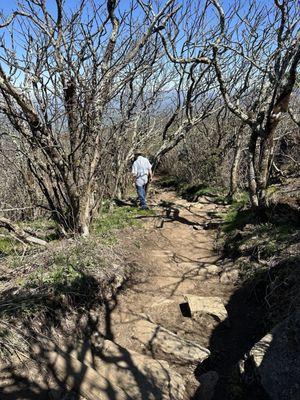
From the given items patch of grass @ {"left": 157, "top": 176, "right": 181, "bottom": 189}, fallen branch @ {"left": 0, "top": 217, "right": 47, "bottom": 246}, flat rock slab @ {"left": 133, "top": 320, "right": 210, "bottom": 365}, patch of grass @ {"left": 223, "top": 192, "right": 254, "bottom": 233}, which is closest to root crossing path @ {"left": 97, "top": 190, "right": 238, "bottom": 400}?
flat rock slab @ {"left": 133, "top": 320, "right": 210, "bottom": 365}

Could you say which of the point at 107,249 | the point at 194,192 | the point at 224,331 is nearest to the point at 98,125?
the point at 107,249

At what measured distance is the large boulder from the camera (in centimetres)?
288

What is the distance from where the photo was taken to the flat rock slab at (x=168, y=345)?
12.4ft

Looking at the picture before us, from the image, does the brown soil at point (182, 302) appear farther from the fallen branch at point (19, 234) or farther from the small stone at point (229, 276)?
the fallen branch at point (19, 234)

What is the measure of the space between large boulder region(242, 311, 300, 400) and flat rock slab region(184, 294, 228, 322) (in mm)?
1140

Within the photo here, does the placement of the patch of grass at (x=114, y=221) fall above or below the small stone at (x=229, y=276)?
above

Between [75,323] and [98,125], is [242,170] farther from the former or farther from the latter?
[75,323]

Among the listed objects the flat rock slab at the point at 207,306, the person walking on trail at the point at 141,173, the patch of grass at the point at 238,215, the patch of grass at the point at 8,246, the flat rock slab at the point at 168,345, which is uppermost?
the person walking on trail at the point at 141,173

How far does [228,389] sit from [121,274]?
245 centimetres

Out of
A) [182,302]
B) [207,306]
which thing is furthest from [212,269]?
[207,306]

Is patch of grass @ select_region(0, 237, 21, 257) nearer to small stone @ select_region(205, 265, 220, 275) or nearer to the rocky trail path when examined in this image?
the rocky trail path

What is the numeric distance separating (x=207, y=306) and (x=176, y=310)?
0.41 m

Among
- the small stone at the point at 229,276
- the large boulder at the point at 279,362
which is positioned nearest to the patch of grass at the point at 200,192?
the small stone at the point at 229,276

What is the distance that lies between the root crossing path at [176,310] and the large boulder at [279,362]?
0.47 m
